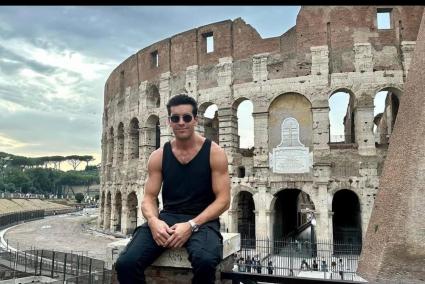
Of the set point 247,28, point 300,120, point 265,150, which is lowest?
point 265,150

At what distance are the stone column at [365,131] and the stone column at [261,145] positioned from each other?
13.1 feet

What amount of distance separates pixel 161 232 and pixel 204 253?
0.30 meters

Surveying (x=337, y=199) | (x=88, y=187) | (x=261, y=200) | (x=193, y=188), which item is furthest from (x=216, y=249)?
(x=88, y=187)

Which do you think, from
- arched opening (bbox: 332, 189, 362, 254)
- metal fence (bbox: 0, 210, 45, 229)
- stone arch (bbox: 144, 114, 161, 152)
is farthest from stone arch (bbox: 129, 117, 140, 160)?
metal fence (bbox: 0, 210, 45, 229)

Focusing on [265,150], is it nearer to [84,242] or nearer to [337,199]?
[337,199]

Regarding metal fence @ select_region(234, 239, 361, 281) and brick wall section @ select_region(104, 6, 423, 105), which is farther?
brick wall section @ select_region(104, 6, 423, 105)

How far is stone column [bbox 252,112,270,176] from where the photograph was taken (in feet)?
58.5

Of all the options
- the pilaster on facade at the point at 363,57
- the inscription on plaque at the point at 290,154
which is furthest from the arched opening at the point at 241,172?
the pilaster on facade at the point at 363,57

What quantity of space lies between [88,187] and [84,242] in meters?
72.9

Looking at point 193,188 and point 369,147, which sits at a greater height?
point 369,147

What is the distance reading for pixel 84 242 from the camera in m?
22.3

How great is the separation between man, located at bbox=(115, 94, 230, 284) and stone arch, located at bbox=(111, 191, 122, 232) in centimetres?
2291

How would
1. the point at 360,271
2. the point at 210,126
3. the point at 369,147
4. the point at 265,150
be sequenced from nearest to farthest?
1. the point at 360,271
2. the point at 369,147
3. the point at 265,150
4. the point at 210,126

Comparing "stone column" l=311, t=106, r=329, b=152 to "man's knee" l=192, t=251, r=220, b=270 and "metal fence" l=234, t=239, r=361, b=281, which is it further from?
"man's knee" l=192, t=251, r=220, b=270
